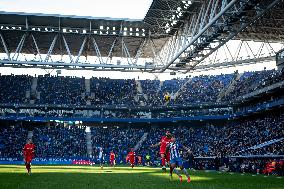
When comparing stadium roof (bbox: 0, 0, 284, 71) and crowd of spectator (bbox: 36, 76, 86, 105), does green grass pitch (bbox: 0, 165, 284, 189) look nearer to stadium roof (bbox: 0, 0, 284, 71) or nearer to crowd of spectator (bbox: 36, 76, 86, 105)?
stadium roof (bbox: 0, 0, 284, 71)

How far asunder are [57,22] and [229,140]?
28123mm

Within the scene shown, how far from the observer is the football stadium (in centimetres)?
3525

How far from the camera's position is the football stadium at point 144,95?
116 feet

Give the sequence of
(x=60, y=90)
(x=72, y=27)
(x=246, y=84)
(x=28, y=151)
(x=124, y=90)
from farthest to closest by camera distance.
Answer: (x=124, y=90) < (x=60, y=90) < (x=246, y=84) < (x=72, y=27) < (x=28, y=151)

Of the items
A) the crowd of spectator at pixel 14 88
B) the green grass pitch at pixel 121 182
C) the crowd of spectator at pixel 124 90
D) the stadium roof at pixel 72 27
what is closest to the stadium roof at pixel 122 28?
the stadium roof at pixel 72 27

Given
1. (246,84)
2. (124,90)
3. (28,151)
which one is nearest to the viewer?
(28,151)

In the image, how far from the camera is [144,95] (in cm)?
6975

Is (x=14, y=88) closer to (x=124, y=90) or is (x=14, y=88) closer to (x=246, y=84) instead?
(x=124, y=90)

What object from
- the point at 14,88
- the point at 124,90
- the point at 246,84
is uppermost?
the point at 14,88

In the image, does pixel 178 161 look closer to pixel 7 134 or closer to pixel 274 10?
pixel 274 10

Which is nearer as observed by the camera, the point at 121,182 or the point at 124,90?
the point at 121,182

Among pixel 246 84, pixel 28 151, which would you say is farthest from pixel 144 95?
pixel 28 151

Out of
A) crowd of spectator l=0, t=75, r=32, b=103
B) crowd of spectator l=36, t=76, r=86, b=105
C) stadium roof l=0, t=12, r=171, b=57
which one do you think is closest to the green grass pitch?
stadium roof l=0, t=12, r=171, b=57

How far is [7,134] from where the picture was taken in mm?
60125
